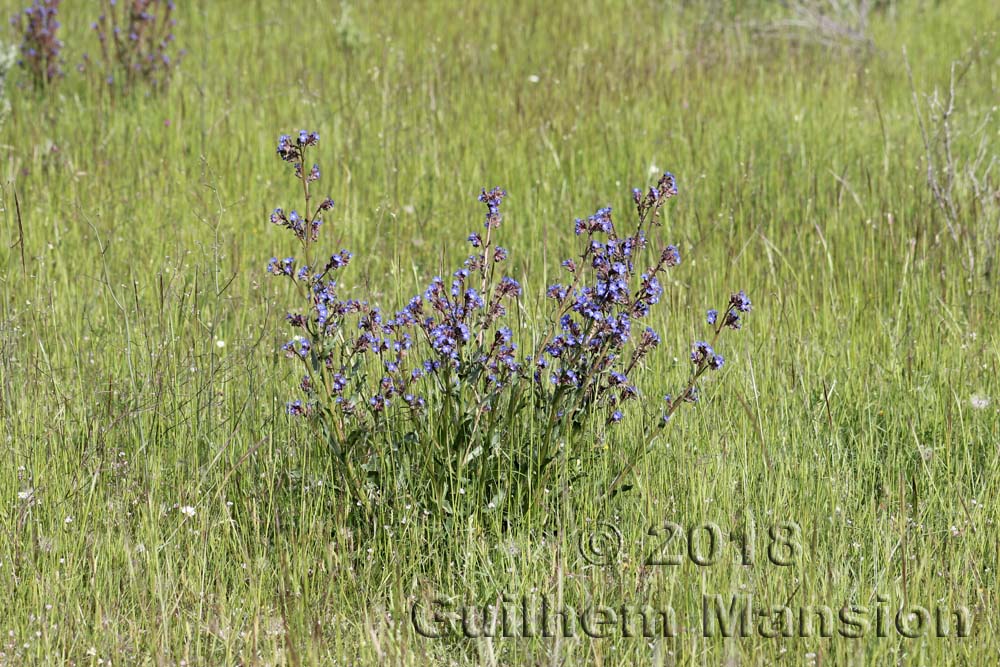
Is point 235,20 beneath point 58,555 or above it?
above

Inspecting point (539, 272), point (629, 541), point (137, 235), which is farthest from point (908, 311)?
point (137, 235)

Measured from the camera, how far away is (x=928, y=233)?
4.40 metres

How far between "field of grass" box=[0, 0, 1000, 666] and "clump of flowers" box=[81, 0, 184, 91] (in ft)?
0.53

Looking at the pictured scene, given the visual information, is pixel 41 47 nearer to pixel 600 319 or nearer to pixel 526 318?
pixel 526 318

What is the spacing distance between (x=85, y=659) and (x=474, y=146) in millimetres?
3595

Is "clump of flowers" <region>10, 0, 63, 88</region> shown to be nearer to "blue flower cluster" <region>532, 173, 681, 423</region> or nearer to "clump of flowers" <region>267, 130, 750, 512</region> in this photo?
"clump of flowers" <region>267, 130, 750, 512</region>

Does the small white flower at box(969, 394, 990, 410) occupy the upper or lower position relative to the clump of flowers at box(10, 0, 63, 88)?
lower

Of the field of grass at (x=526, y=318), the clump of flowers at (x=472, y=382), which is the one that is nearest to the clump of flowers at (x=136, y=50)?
the field of grass at (x=526, y=318)

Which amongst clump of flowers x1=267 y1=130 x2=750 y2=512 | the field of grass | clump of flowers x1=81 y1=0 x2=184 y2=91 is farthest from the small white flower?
clump of flowers x1=81 y1=0 x2=184 y2=91

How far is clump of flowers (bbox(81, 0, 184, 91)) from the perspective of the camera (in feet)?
19.8

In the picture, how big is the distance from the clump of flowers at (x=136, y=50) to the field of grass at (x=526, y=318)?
0.53 ft

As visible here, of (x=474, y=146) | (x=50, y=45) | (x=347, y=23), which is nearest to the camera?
(x=474, y=146)

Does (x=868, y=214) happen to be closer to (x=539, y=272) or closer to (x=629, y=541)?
(x=539, y=272)

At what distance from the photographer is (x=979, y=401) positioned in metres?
3.19
